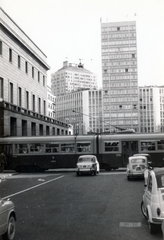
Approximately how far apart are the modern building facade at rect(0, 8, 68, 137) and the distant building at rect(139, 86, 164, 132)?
48.8 feet

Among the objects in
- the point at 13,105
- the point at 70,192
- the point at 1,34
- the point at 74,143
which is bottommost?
the point at 70,192

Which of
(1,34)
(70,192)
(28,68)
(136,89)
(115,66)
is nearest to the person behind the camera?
(70,192)

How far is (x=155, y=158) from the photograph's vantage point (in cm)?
2762

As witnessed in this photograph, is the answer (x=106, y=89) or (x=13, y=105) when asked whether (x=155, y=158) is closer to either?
(x=13, y=105)

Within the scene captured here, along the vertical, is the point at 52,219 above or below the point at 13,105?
below

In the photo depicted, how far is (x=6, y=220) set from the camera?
6.83 m

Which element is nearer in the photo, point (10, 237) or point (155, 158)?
point (10, 237)

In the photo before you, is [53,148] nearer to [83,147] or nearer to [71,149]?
[71,149]

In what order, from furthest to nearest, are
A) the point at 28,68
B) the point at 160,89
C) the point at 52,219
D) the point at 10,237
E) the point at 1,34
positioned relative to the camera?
1. the point at 160,89
2. the point at 28,68
3. the point at 1,34
4. the point at 52,219
5. the point at 10,237

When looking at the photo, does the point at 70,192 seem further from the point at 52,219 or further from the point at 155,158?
the point at 155,158

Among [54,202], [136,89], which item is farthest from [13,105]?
[136,89]

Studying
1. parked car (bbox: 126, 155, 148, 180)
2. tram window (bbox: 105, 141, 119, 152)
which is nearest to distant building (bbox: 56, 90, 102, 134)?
tram window (bbox: 105, 141, 119, 152)

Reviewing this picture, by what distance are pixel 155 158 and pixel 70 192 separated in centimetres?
1420

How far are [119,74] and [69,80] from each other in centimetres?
1281
